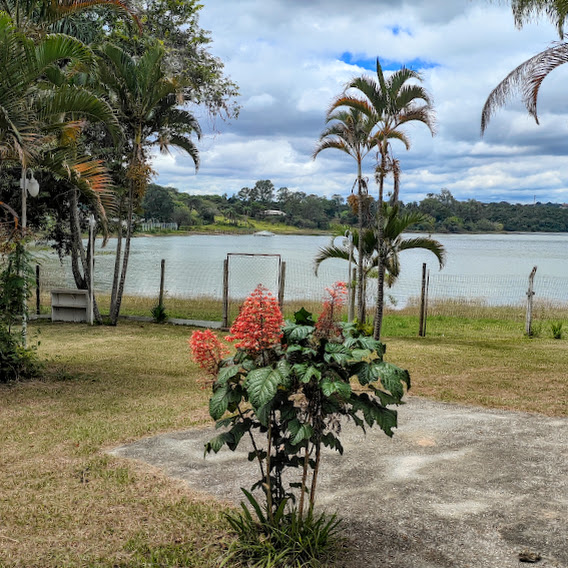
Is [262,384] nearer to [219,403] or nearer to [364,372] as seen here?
[219,403]

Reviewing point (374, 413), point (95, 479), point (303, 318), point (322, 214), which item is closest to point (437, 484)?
point (374, 413)

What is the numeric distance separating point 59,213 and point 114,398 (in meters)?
11.0

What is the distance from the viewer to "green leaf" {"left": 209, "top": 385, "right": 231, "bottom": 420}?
2.96 metres

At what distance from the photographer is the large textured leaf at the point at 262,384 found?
276 cm

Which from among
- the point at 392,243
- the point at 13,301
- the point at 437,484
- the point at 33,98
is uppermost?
the point at 33,98

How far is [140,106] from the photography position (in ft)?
45.0

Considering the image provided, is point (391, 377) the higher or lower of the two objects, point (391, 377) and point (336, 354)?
the lower

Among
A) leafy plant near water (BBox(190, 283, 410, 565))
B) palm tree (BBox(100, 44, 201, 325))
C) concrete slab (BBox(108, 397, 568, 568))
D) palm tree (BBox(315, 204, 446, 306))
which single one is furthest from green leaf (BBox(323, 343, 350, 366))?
palm tree (BBox(100, 44, 201, 325))

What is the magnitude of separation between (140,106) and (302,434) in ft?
40.4

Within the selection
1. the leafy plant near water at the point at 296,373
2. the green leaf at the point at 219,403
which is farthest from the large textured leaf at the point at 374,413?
the green leaf at the point at 219,403

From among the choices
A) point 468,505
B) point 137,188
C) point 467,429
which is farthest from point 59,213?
point 468,505

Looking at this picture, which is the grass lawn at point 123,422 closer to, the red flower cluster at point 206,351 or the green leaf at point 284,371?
the red flower cluster at point 206,351

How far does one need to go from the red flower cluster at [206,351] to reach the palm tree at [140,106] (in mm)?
11073

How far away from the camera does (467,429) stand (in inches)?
230
